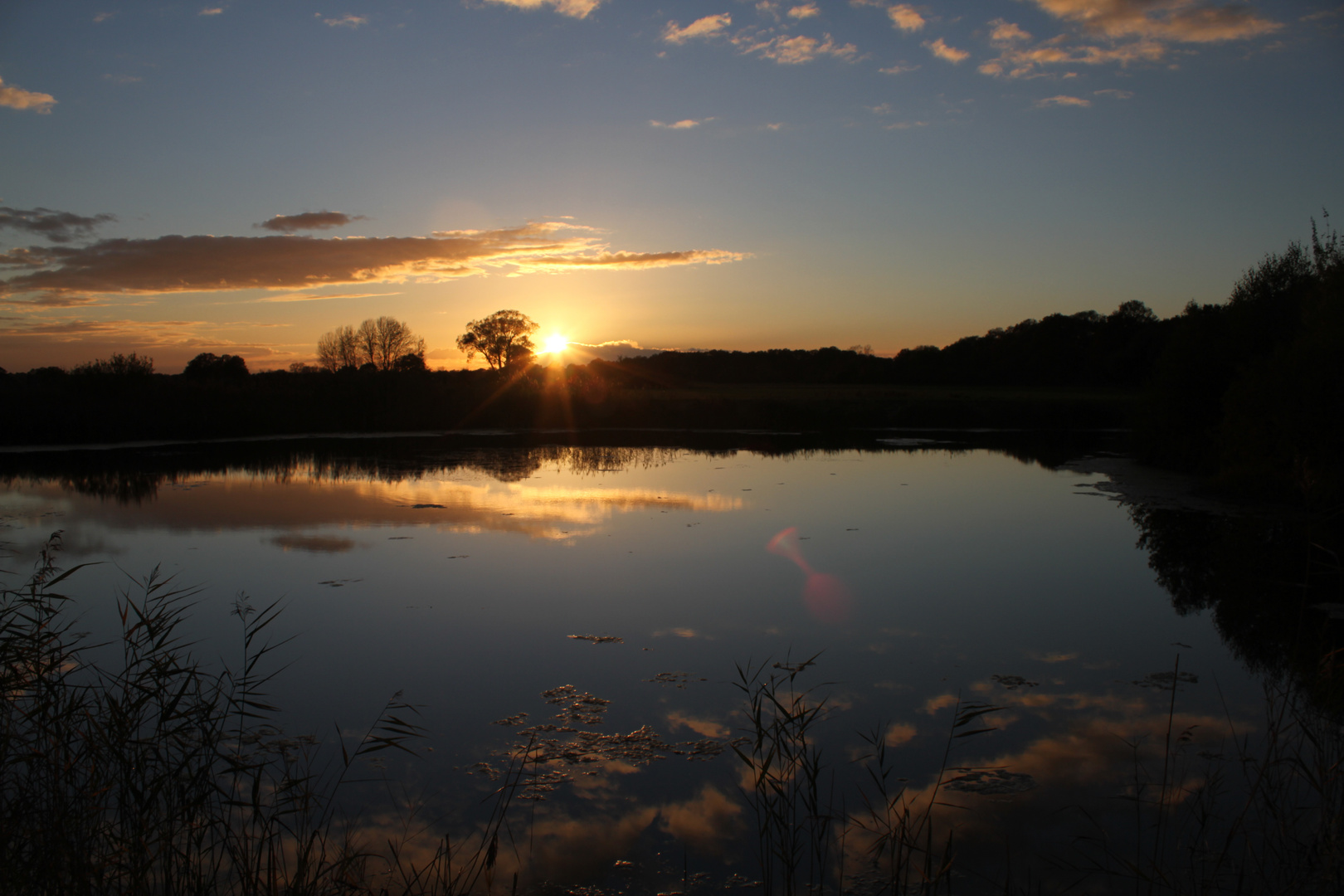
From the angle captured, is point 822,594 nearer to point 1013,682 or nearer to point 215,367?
point 1013,682

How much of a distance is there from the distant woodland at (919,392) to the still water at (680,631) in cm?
187

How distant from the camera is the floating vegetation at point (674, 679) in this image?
17.9 ft

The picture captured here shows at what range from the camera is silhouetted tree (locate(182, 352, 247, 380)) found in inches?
1870

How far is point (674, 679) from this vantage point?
5.53 meters

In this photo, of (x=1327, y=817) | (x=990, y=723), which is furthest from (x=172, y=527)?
(x=1327, y=817)

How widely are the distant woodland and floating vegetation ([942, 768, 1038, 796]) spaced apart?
6.31 feet

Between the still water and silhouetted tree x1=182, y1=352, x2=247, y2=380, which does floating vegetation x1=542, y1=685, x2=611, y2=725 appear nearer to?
the still water

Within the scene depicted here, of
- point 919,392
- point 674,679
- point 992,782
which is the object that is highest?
point 919,392

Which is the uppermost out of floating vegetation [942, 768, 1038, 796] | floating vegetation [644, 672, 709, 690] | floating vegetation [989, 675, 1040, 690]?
floating vegetation [644, 672, 709, 690]

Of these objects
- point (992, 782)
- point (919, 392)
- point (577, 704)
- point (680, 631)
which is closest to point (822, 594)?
point (680, 631)

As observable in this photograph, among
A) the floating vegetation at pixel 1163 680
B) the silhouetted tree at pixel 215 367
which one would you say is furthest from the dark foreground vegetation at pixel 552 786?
the silhouetted tree at pixel 215 367

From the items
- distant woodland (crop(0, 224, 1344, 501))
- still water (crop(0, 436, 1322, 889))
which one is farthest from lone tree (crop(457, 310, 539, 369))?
still water (crop(0, 436, 1322, 889))

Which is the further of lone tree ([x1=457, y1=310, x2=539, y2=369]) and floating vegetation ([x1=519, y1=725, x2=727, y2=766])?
lone tree ([x1=457, y1=310, x2=539, y2=369])

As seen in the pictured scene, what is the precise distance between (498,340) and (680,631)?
199 ft
